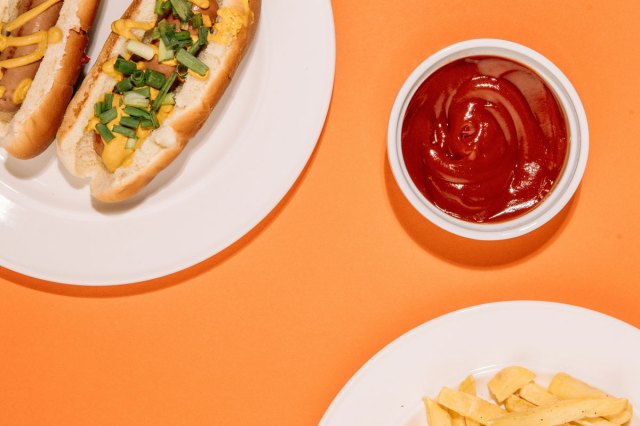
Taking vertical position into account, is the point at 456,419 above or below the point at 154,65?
below

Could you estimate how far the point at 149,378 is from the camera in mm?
1916

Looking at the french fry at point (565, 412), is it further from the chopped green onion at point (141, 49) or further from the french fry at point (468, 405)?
the chopped green onion at point (141, 49)

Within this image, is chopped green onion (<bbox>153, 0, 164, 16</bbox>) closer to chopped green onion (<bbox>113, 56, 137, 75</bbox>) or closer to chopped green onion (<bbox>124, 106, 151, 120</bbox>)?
chopped green onion (<bbox>113, 56, 137, 75</bbox>)

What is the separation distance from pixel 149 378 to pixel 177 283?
0.28 meters

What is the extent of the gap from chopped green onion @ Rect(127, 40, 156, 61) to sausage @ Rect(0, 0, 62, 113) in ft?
0.81

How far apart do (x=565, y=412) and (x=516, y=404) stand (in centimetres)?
13

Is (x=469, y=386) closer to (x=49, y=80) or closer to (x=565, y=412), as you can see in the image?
(x=565, y=412)

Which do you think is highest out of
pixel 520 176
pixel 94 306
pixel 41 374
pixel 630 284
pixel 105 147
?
pixel 520 176

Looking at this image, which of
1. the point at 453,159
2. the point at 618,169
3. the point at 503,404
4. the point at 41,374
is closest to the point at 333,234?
the point at 453,159

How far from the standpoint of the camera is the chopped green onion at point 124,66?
5.45ft

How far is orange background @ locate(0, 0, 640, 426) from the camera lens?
183 cm

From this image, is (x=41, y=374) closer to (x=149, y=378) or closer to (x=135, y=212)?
(x=149, y=378)

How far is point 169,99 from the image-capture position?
1.69 m

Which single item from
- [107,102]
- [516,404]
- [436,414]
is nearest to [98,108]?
[107,102]
